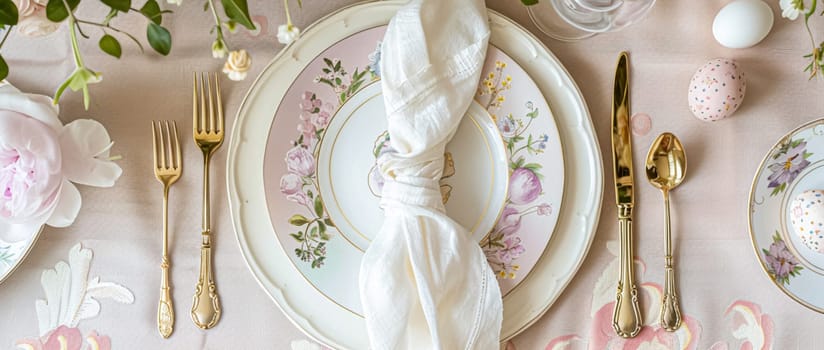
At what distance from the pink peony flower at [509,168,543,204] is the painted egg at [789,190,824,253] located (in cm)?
33

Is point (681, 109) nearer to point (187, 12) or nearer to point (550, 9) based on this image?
point (550, 9)

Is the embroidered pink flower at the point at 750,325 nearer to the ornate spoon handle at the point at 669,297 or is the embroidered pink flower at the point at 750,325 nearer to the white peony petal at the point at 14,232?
the ornate spoon handle at the point at 669,297

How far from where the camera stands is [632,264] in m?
0.73

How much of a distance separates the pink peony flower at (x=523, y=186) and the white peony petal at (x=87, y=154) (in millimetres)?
488

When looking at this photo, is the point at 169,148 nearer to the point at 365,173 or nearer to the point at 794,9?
the point at 365,173

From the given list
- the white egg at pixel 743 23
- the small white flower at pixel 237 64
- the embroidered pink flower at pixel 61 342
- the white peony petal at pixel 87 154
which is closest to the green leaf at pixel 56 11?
the small white flower at pixel 237 64

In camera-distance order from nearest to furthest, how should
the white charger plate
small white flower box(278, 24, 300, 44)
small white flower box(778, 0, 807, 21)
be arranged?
small white flower box(278, 24, 300, 44) < small white flower box(778, 0, 807, 21) < the white charger plate

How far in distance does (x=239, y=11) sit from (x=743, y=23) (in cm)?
62

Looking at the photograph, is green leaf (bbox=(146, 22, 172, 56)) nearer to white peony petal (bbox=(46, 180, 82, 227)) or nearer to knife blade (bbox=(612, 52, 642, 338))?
white peony petal (bbox=(46, 180, 82, 227))

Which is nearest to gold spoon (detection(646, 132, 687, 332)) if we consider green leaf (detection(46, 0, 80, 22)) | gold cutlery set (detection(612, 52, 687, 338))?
gold cutlery set (detection(612, 52, 687, 338))

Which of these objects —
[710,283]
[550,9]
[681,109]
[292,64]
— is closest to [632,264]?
[710,283]

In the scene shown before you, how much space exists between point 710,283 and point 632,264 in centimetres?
11

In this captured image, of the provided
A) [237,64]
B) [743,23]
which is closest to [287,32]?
[237,64]

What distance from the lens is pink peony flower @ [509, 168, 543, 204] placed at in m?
0.72
